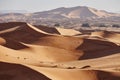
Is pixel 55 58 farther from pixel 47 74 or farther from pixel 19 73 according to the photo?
pixel 19 73

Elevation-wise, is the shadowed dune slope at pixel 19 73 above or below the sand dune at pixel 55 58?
above

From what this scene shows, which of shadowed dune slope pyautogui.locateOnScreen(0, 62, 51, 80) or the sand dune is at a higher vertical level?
shadowed dune slope pyautogui.locateOnScreen(0, 62, 51, 80)

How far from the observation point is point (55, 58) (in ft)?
84.9

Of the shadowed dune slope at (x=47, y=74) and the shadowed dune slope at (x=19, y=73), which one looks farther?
the shadowed dune slope at (x=47, y=74)

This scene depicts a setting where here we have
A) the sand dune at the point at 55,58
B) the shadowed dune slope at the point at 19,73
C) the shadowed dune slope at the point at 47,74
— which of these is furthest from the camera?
the sand dune at the point at 55,58

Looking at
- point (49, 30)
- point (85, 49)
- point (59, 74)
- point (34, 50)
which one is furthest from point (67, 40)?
point (59, 74)

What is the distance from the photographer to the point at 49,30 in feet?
143

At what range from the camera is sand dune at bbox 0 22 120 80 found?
14000mm

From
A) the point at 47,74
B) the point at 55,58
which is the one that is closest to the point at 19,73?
the point at 47,74

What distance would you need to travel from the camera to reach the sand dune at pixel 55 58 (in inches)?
551

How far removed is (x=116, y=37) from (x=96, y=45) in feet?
40.8

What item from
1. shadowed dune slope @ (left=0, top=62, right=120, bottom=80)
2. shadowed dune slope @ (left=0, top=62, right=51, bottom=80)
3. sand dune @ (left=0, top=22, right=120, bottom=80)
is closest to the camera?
shadowed dune slope @ (left=0, top=62, right=51, bottom=80)

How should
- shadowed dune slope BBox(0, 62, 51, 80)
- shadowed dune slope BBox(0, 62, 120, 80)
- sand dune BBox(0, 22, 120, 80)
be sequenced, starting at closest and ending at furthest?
shadowed dune slope BBox(0, 62, 51, 80)
shadowed dune slope BBox(0, 62, 120, 80)
sand dune BBox(0, 22, 120, 80)

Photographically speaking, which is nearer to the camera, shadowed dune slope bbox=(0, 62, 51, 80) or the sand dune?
shadowed dune slope bbox=(0, 62, 51, 80)
